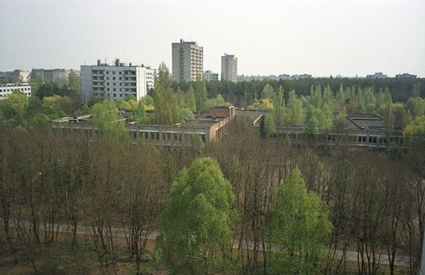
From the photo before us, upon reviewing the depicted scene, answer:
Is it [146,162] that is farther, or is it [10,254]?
[146,162]

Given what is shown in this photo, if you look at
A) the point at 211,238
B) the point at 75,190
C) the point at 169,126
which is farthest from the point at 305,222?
the point at 169,126

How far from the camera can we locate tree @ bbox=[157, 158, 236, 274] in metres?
9.78

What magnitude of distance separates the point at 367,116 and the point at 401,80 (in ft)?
56.9

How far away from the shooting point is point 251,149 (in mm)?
17938

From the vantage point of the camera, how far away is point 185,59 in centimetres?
8044

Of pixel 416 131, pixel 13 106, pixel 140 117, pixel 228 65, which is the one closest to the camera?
pixel 416 131

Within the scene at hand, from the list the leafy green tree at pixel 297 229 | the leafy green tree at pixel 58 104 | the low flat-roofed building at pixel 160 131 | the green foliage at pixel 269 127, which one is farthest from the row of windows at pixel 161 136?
the leafy green tree at pixel 58 104

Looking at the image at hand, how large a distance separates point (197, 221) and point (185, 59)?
73326 millimetres

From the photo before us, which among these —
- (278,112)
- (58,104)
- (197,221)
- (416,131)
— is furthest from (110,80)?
(197,221)

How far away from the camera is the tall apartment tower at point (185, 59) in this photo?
3155 inches

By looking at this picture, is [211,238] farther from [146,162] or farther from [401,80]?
[401,80]

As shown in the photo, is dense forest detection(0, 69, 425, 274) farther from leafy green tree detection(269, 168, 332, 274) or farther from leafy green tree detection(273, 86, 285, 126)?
leafy green tree detection(273, 86, 285, 126)

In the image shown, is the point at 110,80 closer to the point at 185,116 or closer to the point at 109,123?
the point at 185,116

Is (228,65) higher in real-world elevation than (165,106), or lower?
higher
